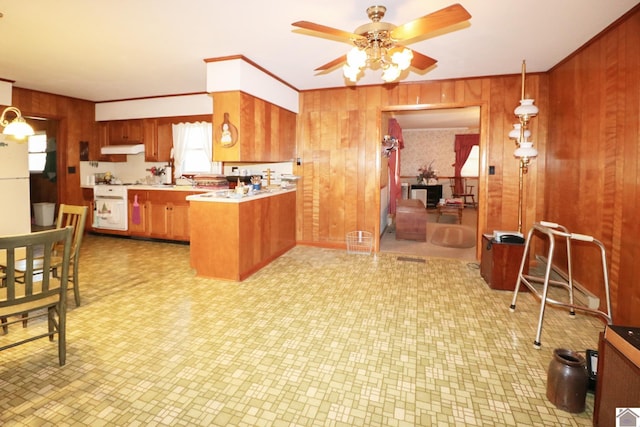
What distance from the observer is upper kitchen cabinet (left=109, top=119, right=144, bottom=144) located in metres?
6.16

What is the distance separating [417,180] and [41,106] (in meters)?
9.13

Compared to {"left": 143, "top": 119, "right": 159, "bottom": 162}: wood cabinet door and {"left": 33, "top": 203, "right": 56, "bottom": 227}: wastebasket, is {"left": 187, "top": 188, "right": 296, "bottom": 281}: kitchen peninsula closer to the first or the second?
{"left": 143, "top": 119, "right": 159, "bottom": 162}: wood cabinet door

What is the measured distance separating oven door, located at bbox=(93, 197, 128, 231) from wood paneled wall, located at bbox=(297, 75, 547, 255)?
122 inches

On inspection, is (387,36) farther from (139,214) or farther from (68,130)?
(68,130)

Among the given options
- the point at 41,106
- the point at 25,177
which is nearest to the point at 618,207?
the point at 25,177

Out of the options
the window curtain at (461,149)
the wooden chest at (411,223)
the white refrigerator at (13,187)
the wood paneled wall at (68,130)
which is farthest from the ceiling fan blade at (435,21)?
the window curtain at (461,149)

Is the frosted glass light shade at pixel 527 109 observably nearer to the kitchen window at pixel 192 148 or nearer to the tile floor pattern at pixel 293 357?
the tile floor pattern at pixel 293 357

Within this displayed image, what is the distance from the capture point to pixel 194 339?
2.46 meters

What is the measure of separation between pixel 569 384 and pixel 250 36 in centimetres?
356

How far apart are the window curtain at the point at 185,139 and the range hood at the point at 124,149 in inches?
29.9

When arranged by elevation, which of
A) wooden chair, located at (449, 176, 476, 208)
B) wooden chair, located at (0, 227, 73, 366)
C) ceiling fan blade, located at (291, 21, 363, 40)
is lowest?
wooden chair, located at (0, 227, 73, 366)

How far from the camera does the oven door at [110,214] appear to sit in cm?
580

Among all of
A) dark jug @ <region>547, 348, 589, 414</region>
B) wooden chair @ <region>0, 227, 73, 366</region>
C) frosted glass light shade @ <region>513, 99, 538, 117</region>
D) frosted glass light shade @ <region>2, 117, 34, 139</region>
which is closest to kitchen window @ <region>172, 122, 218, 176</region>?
frosted glass light shade @ <region>2, 117, 34, 139</region>

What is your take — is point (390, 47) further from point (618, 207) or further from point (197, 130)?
point (197, 130)
